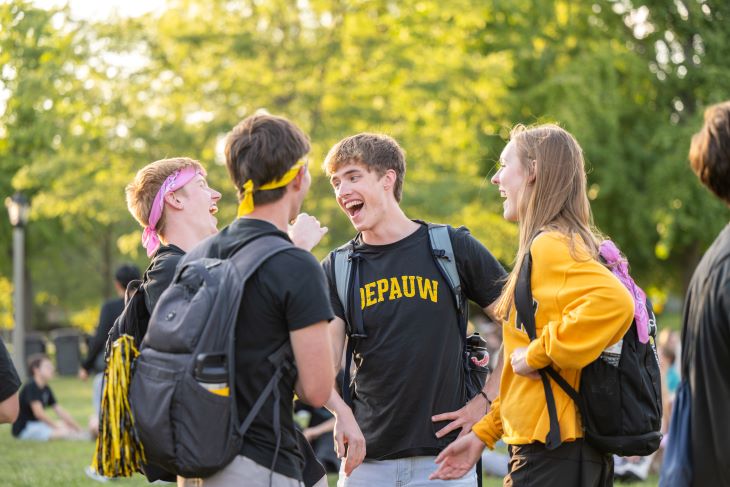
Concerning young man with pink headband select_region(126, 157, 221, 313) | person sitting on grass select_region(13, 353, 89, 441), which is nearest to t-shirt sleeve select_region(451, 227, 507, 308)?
young man with pink headband select_region(126, 157, 221, 313)

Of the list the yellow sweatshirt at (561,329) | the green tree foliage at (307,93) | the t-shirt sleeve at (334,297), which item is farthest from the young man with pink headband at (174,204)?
the green tree foliage at (307,93)

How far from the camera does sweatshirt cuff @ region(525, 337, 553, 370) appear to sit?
3613 millimetres

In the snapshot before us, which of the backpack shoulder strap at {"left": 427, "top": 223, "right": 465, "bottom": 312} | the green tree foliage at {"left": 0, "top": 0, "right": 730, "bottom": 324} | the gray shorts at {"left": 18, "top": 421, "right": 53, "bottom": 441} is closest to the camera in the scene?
the backpack shoulder strap at {"left": 427, "top": 223, "right": 465, "bottom": 312}

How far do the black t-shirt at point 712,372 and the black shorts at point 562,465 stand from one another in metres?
0.60

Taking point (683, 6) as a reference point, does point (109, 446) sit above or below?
below

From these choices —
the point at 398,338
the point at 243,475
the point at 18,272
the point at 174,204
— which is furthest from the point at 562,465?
the point at 18,272

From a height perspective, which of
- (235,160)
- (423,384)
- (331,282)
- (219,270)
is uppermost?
(235,160)

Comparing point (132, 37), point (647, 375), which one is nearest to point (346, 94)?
point (132, 37)

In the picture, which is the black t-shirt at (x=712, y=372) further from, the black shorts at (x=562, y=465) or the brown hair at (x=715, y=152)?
the black shorts at (x=562, y=465)

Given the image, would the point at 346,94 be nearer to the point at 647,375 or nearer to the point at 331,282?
the point at 331,282

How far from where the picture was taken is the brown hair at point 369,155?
4695mm

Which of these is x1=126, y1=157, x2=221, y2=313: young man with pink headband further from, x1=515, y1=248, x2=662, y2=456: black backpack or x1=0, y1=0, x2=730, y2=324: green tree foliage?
x1=0, y1=0, x2=730, y2=324: green tree foliage

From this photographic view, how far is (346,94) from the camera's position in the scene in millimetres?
19031

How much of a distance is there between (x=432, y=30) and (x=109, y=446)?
1909cm
